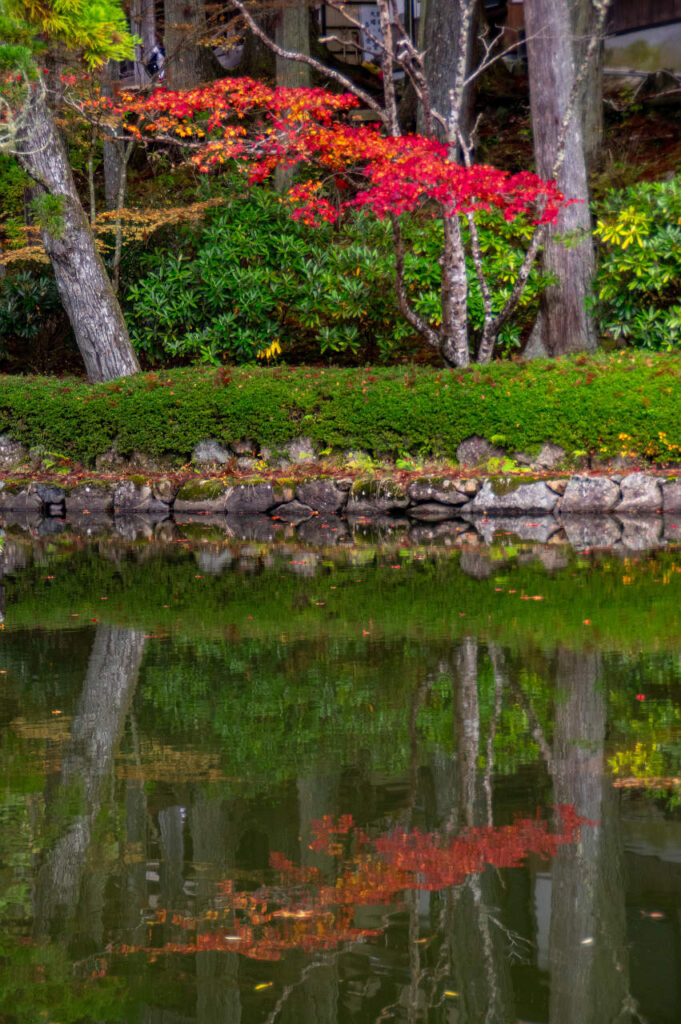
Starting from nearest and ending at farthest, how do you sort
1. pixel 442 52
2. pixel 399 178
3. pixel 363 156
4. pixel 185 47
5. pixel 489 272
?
pixel 399 178 < pixel 363 156 < pixel 489 272 < pixel 442 52 < pixel 185 47

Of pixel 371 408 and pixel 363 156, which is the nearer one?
pixel 363 156

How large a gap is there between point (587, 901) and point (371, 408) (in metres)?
11.1

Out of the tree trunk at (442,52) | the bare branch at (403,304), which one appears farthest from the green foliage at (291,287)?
the tree trunk at (442,52)

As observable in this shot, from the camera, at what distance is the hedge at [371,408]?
43.2ft

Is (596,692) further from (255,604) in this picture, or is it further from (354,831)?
(255,604)

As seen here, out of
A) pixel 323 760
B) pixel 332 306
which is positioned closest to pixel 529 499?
pixel 332 306

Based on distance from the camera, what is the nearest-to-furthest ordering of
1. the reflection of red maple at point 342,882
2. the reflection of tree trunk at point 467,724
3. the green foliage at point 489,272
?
the reflection of red maple at point 342,882 → the reflection of tree trunk at point 467,724 → the green foliage at point 489,272

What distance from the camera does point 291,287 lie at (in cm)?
1620

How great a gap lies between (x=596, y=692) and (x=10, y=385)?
12.5 m

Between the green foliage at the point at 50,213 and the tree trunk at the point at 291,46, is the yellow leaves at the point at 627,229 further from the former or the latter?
the green foliage at the point at 50,213

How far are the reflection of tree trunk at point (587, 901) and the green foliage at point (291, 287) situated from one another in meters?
11.2

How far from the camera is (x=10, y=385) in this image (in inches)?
640

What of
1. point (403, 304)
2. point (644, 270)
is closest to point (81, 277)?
point (403, 304)

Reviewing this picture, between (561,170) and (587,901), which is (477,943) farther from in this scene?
(561,170)
